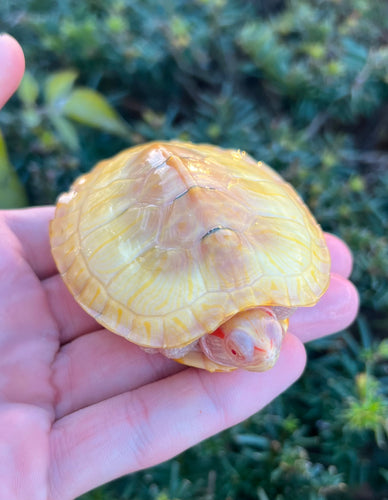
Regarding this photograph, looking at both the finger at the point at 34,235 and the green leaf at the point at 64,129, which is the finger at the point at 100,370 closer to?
the finger at the point at 34,235

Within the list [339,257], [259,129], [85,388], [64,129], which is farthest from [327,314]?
[64,129]

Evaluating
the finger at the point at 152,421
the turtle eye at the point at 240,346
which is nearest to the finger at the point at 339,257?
the finger at the point at 152,421

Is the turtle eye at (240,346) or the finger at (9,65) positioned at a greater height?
the finger at (9,65)

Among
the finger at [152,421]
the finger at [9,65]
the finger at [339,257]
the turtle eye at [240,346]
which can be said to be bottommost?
the finger at [152,421]

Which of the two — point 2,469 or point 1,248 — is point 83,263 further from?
point 2,469

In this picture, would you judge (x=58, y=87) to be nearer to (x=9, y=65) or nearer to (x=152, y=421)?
(x=9, y=65)

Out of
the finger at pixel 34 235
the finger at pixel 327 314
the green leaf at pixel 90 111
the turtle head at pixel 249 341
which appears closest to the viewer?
the turtle head at pixel 249 341

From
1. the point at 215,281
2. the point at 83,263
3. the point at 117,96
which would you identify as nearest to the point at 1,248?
the point at 83,263
